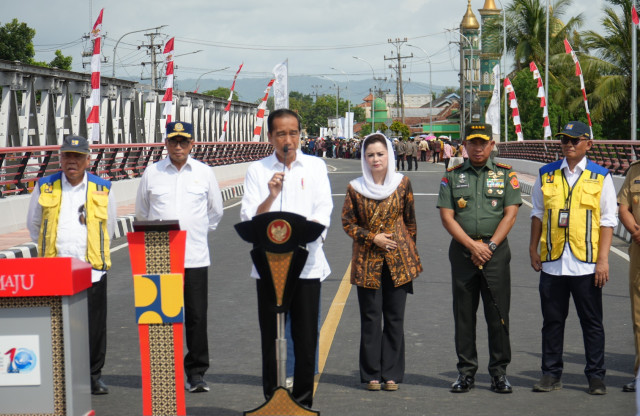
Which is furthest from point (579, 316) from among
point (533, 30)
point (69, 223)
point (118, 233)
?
point (533, 30)

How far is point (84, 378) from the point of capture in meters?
5.47

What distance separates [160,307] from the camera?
5.41m

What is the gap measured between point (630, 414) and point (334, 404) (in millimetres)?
1770

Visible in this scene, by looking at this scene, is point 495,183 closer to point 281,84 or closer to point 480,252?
point 480,252

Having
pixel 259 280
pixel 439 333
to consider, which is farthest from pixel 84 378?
pixel 439 333

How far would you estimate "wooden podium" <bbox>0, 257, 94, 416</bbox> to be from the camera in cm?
513

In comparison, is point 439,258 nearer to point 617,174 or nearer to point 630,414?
point 630,414

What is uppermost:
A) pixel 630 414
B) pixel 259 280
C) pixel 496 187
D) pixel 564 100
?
pixel 564 100

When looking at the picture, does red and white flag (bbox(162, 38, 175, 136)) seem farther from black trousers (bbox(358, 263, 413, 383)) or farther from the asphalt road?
black trousers (bbox(358, 263, 413, 383))

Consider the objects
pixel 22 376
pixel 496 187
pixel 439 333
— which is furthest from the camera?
pixel 439 333

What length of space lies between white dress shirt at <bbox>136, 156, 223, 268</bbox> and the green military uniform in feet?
5.18

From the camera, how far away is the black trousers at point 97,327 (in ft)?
21.1

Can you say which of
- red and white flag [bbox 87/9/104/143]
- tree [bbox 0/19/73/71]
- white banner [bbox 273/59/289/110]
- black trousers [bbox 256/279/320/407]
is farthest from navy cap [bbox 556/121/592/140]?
tree [bbox 0/19/73/71]

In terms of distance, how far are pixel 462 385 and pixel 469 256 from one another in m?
0.84
